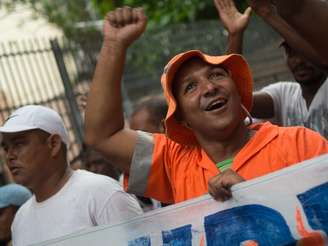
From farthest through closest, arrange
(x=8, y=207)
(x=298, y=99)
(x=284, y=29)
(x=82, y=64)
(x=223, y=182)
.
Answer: (x=82, y=64)
(x=8, y=207)
(x=298, y=99)
(x=284, y=29)
(x=223, y=182)

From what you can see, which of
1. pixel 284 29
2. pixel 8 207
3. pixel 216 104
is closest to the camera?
pixel 216 104

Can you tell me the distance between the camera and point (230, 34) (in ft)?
13.4

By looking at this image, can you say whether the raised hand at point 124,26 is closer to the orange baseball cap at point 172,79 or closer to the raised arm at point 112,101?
the raised arm at point 112,101

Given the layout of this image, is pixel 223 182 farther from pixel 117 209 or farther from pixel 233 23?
pixel 233 23

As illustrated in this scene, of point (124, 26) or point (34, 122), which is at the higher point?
point (124, 26)

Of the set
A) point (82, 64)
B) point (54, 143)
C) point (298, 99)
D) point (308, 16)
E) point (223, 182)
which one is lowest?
point (82, 64)

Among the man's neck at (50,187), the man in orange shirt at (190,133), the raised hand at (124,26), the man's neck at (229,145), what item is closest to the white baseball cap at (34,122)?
the man's neck at (50,187)

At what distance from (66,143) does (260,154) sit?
145 cm

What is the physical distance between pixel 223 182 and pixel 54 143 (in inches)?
55.9

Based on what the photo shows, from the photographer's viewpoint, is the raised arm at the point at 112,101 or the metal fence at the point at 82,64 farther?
the metal fence at the point at 82,64

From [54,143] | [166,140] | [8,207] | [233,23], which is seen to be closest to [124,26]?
[166,140]

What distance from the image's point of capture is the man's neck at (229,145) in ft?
9.53

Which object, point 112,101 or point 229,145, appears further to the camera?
point 112,101

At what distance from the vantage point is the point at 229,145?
291cm
